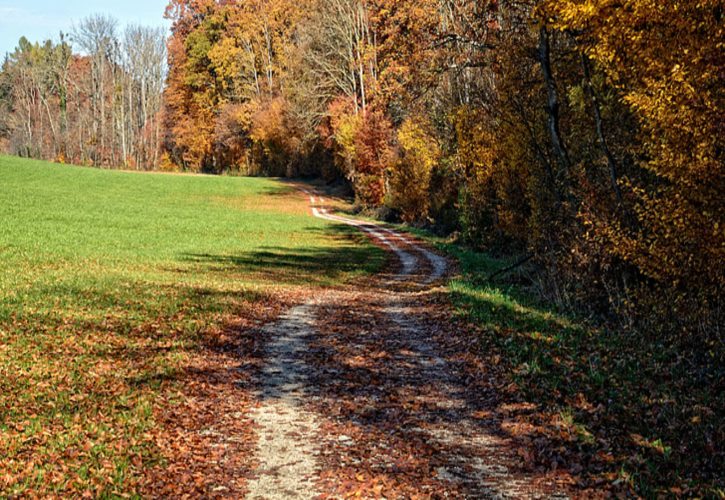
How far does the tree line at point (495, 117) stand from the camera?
11.4m

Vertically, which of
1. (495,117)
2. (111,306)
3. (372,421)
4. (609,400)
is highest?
(495,117)

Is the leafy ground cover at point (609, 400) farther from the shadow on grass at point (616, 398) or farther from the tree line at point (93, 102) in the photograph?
the tree line at point (93, 102)

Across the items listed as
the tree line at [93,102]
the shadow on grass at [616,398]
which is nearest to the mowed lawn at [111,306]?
the shadow on grass at [616,398]

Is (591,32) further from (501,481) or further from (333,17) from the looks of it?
(333,17)

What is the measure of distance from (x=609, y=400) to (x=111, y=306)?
10484 mm

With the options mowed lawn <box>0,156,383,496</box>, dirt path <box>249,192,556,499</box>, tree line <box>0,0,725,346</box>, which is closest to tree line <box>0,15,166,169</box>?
tree line <box>0,0,725,346</box>

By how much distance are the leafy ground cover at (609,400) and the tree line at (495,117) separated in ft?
4.51

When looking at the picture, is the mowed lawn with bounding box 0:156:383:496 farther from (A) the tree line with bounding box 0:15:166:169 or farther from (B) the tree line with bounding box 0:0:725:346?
(A) the tree line with bounding box 0:15:166:169

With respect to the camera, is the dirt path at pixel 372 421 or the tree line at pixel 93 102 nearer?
the dirt path at pixel 372 421

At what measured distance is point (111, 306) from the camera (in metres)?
14.3

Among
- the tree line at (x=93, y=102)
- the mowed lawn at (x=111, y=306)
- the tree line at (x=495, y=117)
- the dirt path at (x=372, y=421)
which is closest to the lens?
the dirt path at (x=372, y=421)

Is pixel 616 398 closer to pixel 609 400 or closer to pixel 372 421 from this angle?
pixel 609 400

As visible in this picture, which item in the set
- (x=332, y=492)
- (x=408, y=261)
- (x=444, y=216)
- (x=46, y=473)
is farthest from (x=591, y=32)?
(x=444, y=216)

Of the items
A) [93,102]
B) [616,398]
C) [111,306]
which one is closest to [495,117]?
[111,306]
